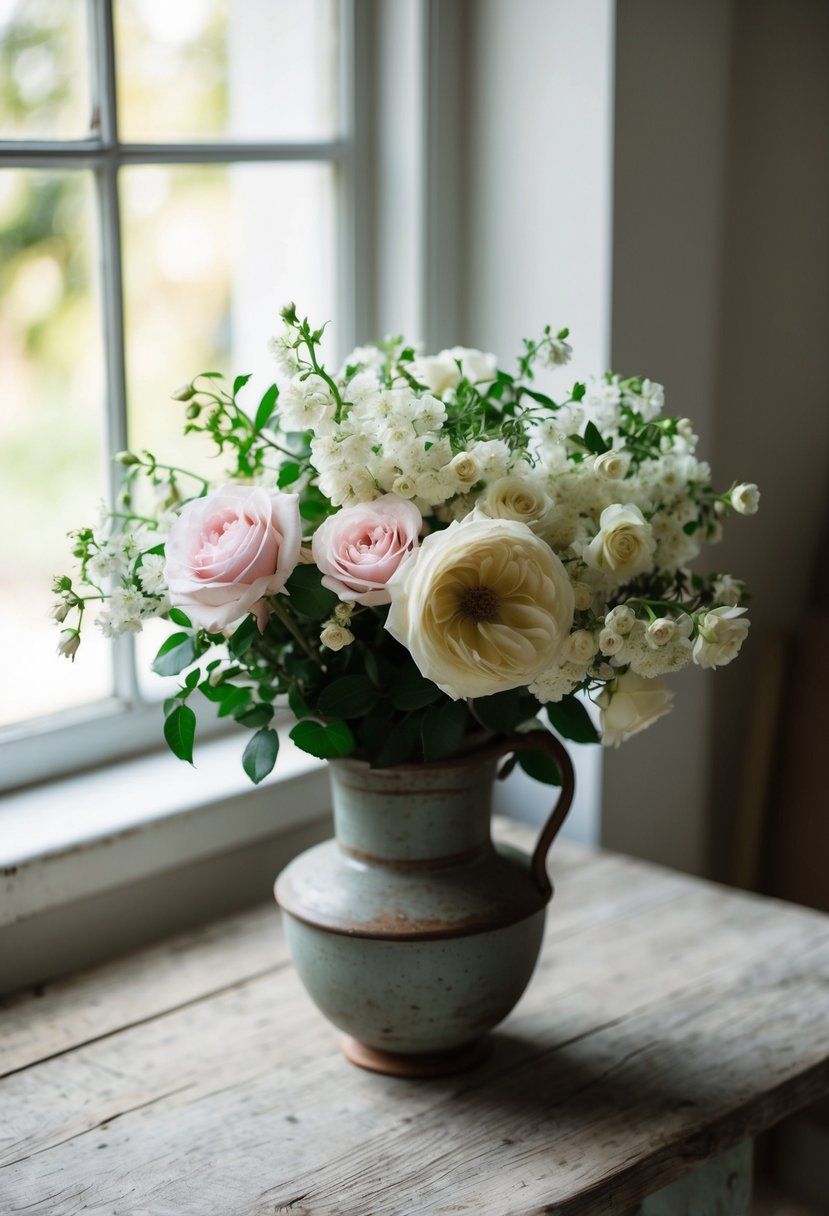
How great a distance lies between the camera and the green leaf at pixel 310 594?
97cm

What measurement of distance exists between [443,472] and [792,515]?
41.3 inches

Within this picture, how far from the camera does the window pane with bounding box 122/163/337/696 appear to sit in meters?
1.56

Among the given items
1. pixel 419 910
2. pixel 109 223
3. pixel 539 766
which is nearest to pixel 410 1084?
pixel 419 910

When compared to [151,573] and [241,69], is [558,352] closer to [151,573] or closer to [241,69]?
[151,573]

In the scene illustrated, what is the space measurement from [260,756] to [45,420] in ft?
4.46

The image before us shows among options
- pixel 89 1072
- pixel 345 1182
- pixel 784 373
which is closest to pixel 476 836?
pixel 345 1182

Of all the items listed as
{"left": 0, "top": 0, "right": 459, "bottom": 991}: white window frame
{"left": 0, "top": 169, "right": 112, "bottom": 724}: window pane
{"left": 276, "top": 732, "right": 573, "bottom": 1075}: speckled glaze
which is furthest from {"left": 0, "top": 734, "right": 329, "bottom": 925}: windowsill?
{"left": 276, "top": 732, "right": 573, "bottom": 1075}: speckled glaze

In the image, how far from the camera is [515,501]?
3.11 feet

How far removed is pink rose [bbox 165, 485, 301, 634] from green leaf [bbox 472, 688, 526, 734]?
182 mm

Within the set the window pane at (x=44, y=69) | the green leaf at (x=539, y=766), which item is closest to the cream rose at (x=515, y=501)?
the green leaf at (x=539, y=766)

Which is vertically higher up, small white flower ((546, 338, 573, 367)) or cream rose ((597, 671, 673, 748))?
small white flower ((546, 338, 573, 367))

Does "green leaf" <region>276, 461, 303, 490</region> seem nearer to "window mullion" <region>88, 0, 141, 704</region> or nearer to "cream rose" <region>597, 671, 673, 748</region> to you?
"cream rose" <region>597, 671, 673, 748</region>

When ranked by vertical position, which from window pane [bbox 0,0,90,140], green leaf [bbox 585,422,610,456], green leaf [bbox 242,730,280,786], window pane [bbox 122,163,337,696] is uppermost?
window pane [bbox 0,0,90,140]

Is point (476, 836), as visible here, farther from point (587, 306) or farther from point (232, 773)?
point (587, 306)
